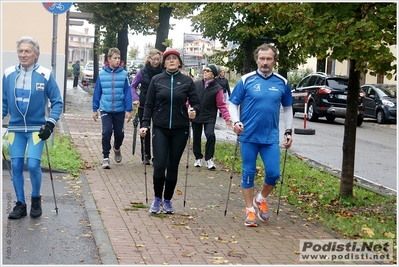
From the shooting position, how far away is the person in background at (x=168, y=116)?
849 centimetres

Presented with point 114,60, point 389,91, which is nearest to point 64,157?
point 114,60

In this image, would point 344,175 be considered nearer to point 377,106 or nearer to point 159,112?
point 159,112

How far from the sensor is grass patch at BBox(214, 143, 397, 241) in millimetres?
7977

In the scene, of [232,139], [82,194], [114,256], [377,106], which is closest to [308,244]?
[114,256]

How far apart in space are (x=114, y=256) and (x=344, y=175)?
4279 millimetres

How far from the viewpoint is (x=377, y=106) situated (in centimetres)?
2919

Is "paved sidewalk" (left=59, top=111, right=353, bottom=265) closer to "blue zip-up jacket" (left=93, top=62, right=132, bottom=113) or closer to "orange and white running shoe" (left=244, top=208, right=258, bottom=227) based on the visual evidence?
"orange and white running shoe" (left=244, top=208, right=258, bottom=227)

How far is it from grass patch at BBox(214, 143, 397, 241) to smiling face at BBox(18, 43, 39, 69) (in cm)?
358

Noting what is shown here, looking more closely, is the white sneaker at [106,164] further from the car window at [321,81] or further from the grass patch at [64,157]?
the car window at [321,81]

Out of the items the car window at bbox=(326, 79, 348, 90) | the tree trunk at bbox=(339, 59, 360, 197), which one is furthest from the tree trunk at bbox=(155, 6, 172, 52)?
the tree trunk at bbox=(339, 59, 360, 197)

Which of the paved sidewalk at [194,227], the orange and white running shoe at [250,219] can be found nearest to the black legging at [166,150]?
the paved sidewalk at [194,227]

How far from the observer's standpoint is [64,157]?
12688 millimetres

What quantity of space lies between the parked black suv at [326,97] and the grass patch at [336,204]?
1419 centimetres

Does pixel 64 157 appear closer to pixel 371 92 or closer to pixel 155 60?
pixel 155 60
